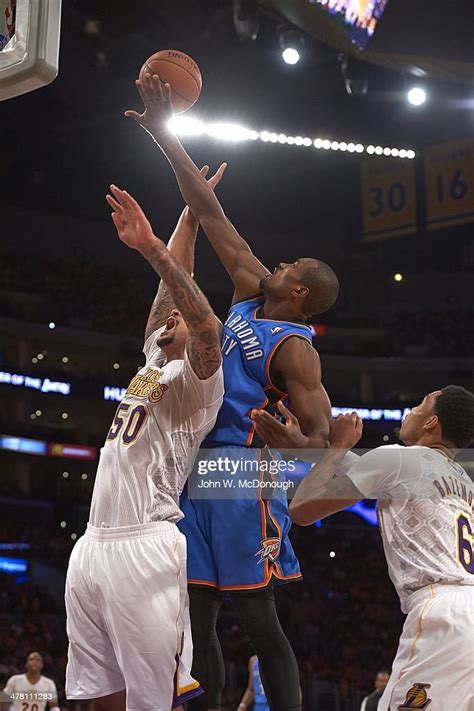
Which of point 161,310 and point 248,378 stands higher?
point 161,310

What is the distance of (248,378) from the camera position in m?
3.96

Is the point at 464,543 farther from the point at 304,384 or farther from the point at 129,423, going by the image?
the point at 129,423

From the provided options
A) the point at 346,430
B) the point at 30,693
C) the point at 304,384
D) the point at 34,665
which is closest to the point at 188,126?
the point at 34,665

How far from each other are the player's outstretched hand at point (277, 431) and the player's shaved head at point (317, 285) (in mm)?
1023

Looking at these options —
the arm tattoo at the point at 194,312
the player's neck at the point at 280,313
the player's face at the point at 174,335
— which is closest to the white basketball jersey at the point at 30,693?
the player's neck at the point at 280,313

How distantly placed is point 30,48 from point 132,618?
1.90 m

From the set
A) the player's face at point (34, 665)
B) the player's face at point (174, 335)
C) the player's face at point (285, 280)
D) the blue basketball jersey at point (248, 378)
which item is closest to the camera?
the player's face at point (174, 335)

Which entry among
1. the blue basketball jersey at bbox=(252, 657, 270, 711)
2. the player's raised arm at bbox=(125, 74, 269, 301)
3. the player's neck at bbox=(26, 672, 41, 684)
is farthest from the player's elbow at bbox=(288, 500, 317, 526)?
the player's neck at bbox=(26, 672, 41, 684)

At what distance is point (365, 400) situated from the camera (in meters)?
22.1

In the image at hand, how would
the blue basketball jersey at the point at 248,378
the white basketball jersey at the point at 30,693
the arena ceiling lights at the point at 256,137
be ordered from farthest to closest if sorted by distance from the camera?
1. the arena ceiling lights at the point at 256,137
2. the white basketball jersey at the point at 30,693
3. the blue basketball jersey at the point at 248,378

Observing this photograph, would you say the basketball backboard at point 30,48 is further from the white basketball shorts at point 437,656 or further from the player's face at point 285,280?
the white basketball shorts at point 437,656

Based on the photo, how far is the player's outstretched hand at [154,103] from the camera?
13.2ft

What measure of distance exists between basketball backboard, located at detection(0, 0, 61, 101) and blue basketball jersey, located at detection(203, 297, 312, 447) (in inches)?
57.3

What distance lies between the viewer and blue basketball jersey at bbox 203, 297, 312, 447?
389 cm
